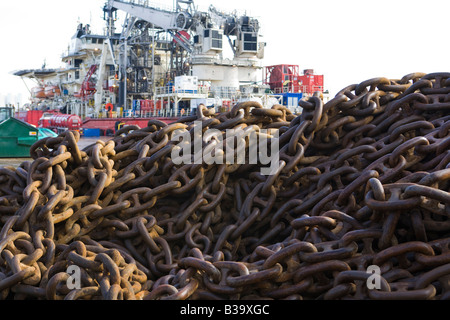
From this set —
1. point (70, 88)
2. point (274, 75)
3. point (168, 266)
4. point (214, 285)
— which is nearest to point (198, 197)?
point (168, 266)

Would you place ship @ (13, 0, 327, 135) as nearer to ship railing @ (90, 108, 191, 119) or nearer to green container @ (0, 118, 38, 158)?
ship railing @ (90, 108, 191, 119)

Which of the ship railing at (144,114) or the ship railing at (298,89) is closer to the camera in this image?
the ship railing at (144,114)

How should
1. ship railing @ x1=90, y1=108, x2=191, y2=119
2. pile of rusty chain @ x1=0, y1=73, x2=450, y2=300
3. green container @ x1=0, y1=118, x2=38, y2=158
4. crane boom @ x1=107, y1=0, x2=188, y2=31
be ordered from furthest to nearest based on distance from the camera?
crane boom @ x1=107, y1=0, x2=188, y2=31 → ship railing @ x1=90, y1=108, x2=191, y2=119 → green container @ x1=0, y1=118, x2=38, y2=158 → pile of rusty chain @ x1=0, y1=73, x2=450, y2=300

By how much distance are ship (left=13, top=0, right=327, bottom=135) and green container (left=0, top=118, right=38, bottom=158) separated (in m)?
13.1

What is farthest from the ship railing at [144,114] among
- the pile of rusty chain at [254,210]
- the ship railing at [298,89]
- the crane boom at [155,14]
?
the pile of rusty chain at [254,210]

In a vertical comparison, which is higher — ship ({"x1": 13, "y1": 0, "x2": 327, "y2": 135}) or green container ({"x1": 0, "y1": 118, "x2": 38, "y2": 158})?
ship ({"x1": 13, "y1": 0, "x2": 327, "y2": 135})

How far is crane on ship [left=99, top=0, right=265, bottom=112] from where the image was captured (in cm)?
3341

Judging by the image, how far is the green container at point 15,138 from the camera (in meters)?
14.8

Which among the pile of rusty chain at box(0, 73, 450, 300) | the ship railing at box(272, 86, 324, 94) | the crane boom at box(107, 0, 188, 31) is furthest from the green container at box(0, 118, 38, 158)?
the crane boom at box(107, 0, 188, 31)

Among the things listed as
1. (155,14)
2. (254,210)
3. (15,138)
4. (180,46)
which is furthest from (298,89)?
(254,210)

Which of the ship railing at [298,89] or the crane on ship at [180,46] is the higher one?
the crane on ship at [180,46]

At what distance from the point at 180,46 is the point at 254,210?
3720cm

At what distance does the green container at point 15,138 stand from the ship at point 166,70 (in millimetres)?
13135

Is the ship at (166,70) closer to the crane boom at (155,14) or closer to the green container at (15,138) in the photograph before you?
the crane boom at (155,14)
